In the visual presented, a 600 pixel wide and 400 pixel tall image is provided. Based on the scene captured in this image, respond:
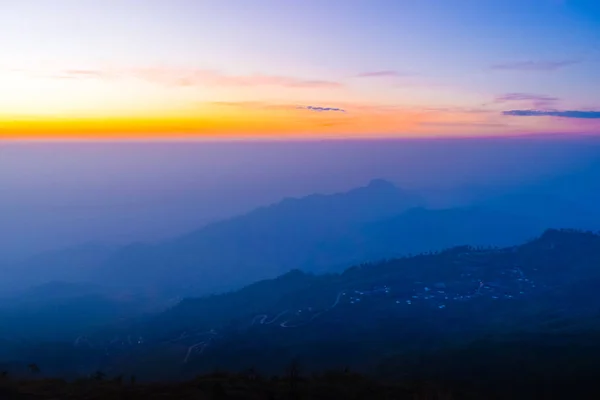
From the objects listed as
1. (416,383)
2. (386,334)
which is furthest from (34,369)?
(386,334)

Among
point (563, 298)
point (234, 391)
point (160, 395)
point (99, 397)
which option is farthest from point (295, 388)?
point (563, 298)

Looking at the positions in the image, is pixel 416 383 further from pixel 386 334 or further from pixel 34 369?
pixel 34 369

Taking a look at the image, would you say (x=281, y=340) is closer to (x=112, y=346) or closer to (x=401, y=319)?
(x=401, y=319)

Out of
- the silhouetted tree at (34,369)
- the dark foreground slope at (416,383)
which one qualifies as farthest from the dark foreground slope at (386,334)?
the silhouetted tree at (34,369)

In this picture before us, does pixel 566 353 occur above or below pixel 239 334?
above

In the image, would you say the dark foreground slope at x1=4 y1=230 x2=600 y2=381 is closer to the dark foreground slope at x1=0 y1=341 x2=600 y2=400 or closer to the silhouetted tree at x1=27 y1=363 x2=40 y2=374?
the dark foreground slope at x1=0 y1=341 x2=600 y2=400

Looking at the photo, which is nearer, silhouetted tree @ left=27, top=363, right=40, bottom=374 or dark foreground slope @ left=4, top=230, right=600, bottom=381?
dark foreground slope @ left=4, top=230, right=600, bottom=381

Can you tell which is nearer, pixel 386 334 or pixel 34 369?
pixel 34 369

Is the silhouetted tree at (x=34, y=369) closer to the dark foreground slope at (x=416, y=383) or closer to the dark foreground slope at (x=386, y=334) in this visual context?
the dark foreground slope at (x=386, y=334)

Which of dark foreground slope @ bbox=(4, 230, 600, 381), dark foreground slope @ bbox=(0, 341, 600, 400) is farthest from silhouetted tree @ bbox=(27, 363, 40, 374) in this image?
dark foreground slope @ bbox=(0, 341, 600, 400)

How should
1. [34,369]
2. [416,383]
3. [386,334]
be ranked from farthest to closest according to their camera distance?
[386,334]
[34,369]
[416,383]

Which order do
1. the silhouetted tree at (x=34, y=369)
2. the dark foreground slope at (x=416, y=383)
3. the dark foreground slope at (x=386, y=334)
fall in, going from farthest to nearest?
the silhouetted tree at (x=34, y=369), the dark foreground slope at (x=386, y=334), the dark foreground slope at (x=416, y=383)
